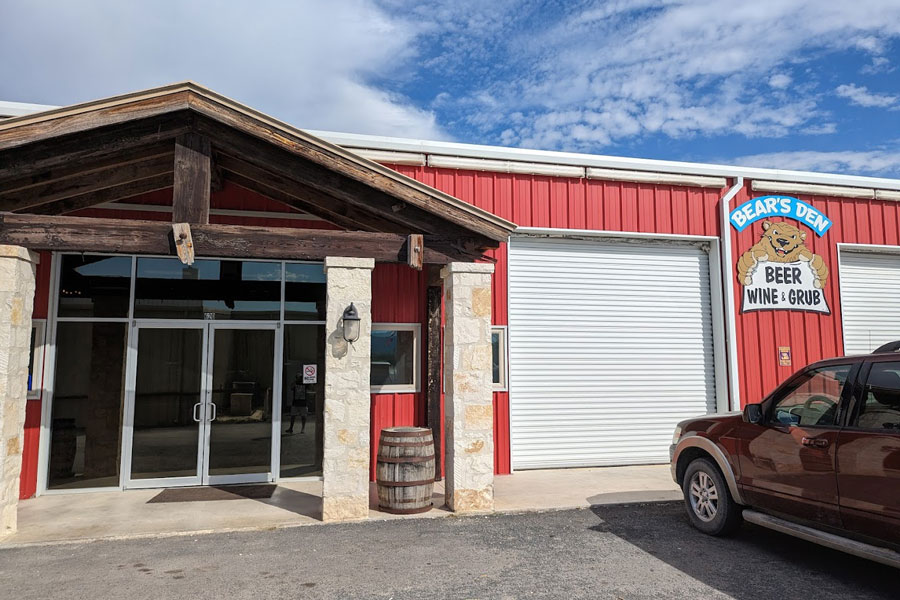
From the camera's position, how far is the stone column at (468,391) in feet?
22.5

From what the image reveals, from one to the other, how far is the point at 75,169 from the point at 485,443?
559 centimetres

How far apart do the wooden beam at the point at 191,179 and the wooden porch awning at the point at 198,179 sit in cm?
1

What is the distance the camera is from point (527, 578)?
15.9ft

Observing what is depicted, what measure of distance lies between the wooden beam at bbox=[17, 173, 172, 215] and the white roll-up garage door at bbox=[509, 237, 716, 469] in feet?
17.7

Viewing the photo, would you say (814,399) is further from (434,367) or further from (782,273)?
(782,273)

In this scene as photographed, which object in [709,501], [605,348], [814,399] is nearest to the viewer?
[814,399]

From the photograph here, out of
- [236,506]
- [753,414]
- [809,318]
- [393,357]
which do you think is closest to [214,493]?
[236,506]

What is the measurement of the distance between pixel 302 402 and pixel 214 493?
5.60 feet

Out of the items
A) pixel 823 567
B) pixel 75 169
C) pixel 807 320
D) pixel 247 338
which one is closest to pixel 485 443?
pixel 823 567

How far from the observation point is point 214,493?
25.5 ft

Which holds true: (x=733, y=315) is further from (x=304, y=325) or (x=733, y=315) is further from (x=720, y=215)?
(x=304, y=325)

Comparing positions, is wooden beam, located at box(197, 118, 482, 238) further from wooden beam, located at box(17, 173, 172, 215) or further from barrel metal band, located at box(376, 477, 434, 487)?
barrel metal band, located at box(376, 477, 434, 487)

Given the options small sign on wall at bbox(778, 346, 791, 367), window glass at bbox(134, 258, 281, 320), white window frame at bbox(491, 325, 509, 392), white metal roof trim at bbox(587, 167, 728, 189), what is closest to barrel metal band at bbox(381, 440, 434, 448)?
white window frame at bbox(491, 325, 509, 392)

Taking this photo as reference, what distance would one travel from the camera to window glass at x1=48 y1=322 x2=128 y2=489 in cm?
798
